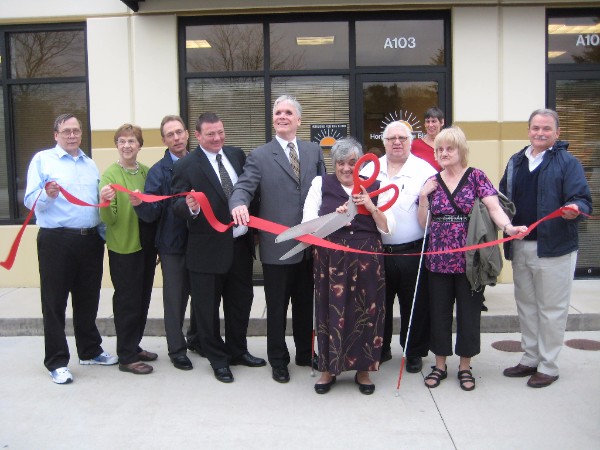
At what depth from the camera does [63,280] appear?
4.78m

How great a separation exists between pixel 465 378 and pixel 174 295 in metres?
2.36

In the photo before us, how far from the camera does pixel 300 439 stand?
3822 mm

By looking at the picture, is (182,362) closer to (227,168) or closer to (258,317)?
(258,317)

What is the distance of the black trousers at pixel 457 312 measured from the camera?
14.8ft

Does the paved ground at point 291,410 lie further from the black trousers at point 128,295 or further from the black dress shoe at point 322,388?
the black trousers at point 128,295

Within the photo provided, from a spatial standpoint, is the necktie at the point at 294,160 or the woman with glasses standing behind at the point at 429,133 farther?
the woman with glasses standing behind at the point at 429,133

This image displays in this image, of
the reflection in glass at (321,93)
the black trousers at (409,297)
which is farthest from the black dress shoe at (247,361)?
the reflection in glass at (321,93)

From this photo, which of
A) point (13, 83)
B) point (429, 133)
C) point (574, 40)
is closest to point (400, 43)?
point (429, 133)

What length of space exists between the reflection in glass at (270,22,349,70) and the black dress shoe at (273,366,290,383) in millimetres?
4051

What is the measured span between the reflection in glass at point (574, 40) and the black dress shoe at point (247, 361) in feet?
16.6

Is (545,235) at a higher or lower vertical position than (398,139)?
lower

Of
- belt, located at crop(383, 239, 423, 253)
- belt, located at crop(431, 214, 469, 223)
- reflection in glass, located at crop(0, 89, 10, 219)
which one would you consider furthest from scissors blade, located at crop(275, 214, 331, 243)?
reflection in glass, located at crop(0, 89, 10, 219)

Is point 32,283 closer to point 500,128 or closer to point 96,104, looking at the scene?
point 96,104

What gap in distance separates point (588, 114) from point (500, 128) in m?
1.21
